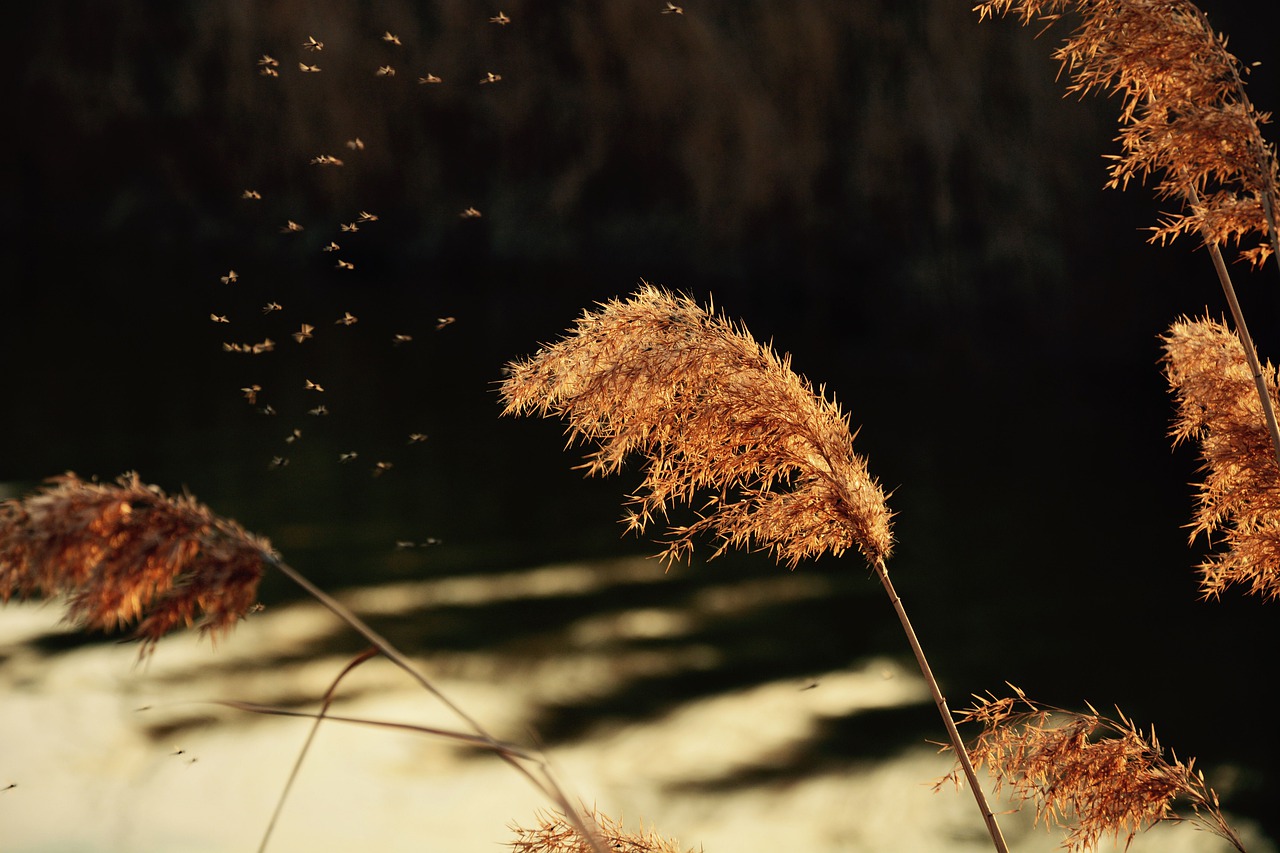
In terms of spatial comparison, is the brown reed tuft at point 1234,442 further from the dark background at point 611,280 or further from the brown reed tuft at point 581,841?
the dark background at point 611,280

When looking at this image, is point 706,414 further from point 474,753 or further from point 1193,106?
point 474,753

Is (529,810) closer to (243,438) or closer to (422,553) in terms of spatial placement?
(422,553)

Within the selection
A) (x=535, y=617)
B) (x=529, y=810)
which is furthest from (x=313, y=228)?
(x=529, y=810)

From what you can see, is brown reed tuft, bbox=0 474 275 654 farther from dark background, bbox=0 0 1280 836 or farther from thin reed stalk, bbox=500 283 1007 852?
dark background, bbox=0 0 1280 836

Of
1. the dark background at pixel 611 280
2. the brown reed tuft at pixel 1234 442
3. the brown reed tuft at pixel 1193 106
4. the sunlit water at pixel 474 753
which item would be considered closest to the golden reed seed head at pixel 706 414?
A: the brown reed tuft at pixel 1193 106

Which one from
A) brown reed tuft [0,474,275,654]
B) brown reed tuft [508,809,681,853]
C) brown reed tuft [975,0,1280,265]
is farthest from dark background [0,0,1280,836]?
brown reed tuft [0,474,275,654]
